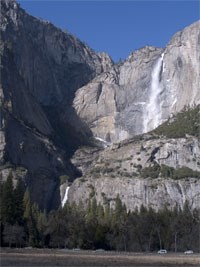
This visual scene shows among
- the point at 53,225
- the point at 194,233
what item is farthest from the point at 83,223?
the point at 194,233

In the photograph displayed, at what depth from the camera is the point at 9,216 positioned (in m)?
123

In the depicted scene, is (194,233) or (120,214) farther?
(120,214)

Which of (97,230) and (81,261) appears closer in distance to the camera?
(81,261)

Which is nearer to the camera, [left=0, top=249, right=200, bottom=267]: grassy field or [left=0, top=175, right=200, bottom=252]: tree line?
[left=0, top=249, right=200, bottom=267]: grassy field

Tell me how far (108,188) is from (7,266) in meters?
144

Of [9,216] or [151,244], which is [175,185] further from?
[9,216]

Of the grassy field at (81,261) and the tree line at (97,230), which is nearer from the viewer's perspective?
the grassy field at (81,261)

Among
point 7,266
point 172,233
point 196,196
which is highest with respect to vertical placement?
point 196,196

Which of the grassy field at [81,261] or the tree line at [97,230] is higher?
the tree line at [97,230]

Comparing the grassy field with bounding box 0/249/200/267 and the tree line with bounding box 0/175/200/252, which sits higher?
the tree line with bounding box 0/175/200/252

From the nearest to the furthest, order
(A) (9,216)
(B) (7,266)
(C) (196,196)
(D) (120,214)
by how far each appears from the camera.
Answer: (B) (7,266)
(A) (9,216)
(D) (120,214)
(C) (196,196)

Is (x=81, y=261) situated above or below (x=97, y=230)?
below

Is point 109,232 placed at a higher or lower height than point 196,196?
lower

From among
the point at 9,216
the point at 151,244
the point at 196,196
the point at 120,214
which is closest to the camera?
the point at 9,216
